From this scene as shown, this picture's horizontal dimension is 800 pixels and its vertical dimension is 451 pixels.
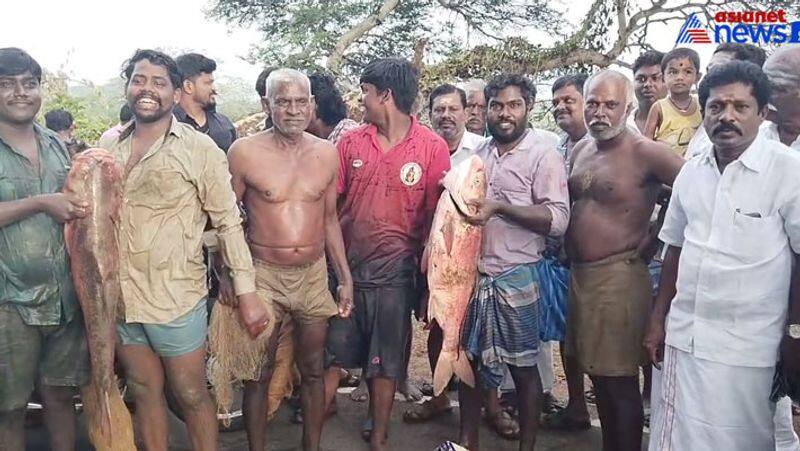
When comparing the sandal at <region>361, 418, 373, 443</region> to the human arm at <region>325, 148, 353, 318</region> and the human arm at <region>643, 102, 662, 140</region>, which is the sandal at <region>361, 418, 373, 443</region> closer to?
the human arm at <region>325, 148, 353, 318</region>

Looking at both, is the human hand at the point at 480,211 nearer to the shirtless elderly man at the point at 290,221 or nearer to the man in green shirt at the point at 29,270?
the shirtless elderly man at the point at 290,221

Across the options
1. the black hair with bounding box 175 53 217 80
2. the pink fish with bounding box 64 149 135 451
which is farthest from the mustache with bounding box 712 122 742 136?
the black hair with bounding box 175 53 217 80

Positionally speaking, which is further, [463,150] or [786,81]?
[463,150]

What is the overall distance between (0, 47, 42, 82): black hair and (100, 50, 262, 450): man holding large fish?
40cm

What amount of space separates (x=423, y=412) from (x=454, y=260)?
149 centimetres

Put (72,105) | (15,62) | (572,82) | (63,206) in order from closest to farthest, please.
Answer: (63,206) → (15,62) → (572,82) → (72,105)

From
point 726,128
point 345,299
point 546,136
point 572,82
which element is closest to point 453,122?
point 546,136

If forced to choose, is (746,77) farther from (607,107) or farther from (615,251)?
(615,251)

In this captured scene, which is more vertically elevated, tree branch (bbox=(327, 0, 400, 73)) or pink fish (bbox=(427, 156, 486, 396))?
tree branch (bbox=(327, 0, 400, 73))

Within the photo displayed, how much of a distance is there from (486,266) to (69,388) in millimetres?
2162

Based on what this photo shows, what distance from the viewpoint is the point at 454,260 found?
3537 mm

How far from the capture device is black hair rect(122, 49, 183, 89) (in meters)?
3.21

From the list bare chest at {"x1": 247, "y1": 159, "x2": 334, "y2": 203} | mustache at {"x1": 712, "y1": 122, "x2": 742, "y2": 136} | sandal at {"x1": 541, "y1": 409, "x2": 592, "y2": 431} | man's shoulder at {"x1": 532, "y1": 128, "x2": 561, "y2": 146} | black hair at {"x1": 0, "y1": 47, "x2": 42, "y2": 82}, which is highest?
black hair at {"x1": 0, "y1": 47, "x2": 42, "y2": 82}

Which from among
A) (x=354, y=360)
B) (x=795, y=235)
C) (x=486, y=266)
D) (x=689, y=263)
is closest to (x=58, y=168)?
(x=354, y=360)
